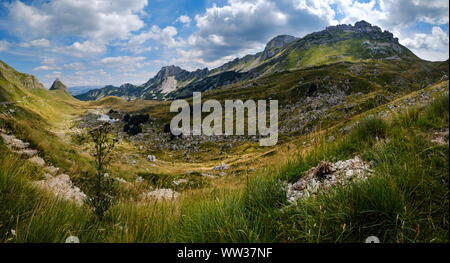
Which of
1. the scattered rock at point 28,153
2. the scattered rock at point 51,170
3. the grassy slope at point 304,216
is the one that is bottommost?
the scattered rock at point 51,170

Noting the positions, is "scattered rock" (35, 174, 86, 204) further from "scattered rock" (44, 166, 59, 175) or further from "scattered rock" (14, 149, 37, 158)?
"scattered rock" (14, 149, 37, 158)

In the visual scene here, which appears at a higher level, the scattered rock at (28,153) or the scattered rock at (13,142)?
the scattered rock at (13,142)

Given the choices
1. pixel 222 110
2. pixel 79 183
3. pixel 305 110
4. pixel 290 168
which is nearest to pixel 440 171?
pixel 290 168

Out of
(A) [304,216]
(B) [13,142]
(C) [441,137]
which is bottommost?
(A) [304,216]

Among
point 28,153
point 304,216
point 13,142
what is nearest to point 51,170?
point 28,153

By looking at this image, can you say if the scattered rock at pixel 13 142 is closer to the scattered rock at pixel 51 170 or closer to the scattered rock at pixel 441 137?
the scattered rock at pixel 51 170

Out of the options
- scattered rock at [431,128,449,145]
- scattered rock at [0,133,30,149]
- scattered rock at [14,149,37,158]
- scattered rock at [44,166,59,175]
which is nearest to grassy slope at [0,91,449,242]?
scattered rock at [431,128,449,145]

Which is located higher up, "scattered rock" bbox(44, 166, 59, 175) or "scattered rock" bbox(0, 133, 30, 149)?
"scattered rock" bbox(0, 133, 30, 149)

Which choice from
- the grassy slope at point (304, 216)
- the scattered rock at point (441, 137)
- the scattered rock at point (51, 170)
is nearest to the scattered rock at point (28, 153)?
the scattered rock at point (51, 170)

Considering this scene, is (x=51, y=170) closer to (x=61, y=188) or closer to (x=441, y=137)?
(x=61, y=188)

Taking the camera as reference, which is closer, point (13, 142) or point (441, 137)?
point (441, 137)
